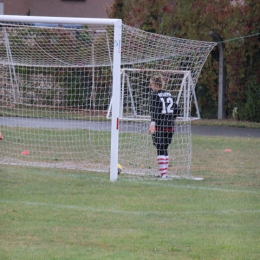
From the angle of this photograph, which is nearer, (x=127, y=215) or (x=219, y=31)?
(x=127, y=215)

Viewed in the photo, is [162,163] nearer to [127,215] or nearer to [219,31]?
[127,215]

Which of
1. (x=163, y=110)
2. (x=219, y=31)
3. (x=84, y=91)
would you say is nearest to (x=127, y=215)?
(x=163, y=110)

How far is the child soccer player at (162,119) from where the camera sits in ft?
35.8

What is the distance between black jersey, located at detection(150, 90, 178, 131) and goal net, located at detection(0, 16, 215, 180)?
0.80 metres

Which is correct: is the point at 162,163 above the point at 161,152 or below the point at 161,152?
below

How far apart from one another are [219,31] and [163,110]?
1286cm

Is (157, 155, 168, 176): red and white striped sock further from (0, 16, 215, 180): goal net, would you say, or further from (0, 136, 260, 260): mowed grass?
(0, 16, 215, 180): goal net

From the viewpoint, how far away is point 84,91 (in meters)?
15.9

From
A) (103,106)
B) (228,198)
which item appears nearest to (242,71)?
(103,106)

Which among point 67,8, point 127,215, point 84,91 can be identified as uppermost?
point 67,8

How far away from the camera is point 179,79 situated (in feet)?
47.7

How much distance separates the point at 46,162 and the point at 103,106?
402 cm

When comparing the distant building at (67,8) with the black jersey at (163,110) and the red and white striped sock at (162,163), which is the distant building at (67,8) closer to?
the black jersey at (163,110)

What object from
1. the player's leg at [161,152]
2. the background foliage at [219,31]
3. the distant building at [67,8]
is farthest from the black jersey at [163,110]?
the distant building at [67,8]
